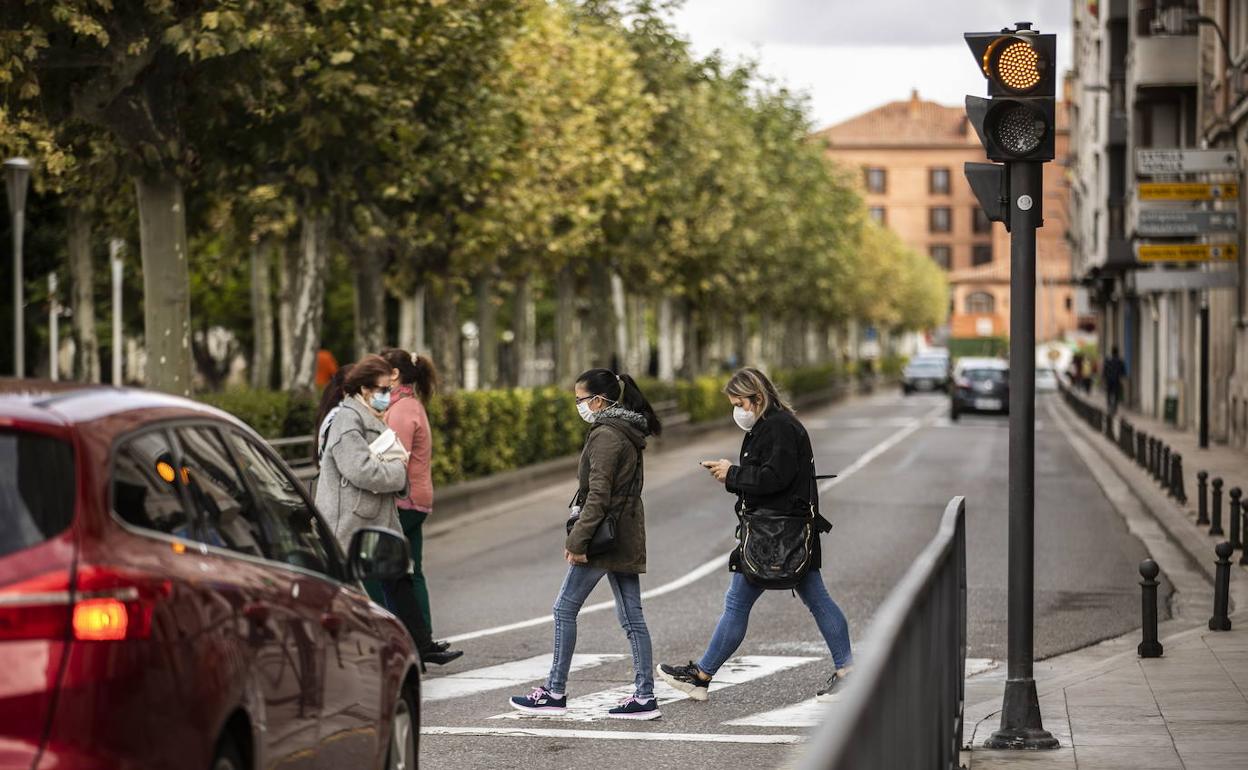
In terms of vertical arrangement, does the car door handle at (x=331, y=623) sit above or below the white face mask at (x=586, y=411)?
below

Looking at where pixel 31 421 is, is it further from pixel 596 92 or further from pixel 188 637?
pixel 596 92

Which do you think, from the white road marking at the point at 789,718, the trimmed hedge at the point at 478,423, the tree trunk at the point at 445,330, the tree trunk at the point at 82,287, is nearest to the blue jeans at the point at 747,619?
the white road marking at the point at 789,718

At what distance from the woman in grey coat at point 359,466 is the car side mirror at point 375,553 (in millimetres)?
4252

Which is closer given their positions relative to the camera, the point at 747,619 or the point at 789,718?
the point at 789,718

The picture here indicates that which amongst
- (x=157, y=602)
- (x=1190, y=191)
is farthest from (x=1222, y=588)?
(x=1190, y=191)

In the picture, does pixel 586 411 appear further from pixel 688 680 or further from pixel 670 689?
pixel 670 689

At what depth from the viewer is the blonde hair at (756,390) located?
10.5 meters

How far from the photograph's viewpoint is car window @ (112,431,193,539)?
489cm

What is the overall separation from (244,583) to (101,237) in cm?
3693

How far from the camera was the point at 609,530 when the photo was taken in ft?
33.3

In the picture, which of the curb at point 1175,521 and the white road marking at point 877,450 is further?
the white road marking at point 877,450

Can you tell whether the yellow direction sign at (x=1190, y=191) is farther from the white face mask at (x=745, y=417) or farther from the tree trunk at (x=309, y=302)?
the white face mask at (x=745, y=417)

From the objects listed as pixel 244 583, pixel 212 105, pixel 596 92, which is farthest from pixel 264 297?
pixel 244 583

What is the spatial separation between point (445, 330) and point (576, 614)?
24.9m
